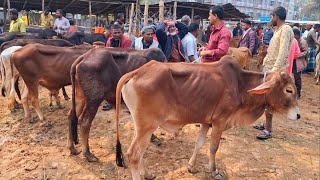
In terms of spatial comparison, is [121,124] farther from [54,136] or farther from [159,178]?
[159,178]

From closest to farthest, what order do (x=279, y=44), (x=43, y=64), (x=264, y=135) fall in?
(x=279, y=44) → (x=264, y=135) → (x=43, y=64)

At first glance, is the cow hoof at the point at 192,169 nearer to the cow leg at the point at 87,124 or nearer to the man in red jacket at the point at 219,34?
the cow leg at the point at 87,124

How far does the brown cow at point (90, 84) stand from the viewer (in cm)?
423

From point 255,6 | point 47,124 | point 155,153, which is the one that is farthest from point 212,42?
point 255,6

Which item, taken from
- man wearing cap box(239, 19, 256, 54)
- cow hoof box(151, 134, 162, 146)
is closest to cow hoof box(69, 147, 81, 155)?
cow hoof box(151, 134, 162, 146)

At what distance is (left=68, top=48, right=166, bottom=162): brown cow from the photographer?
4.23m

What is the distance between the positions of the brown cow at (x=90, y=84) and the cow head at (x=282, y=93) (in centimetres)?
199

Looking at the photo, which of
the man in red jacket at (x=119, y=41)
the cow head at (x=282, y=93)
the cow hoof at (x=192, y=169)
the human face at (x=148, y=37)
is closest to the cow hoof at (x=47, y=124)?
the man in red jacket at (x=119, y=41)

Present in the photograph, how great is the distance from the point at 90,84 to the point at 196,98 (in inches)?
58.8

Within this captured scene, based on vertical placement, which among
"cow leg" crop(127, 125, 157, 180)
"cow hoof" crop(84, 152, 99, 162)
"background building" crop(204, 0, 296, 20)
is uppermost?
"background building" crop(204, 0, 296, 20)

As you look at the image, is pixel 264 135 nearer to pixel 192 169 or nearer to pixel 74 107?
pixel 192 169

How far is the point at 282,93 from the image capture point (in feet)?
13.0

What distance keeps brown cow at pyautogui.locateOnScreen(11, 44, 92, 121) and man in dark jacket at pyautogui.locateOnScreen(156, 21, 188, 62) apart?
1600 mm

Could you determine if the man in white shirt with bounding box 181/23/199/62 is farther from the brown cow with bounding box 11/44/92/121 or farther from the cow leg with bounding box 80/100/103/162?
the cow leg with bounding box 80/100/103/162
